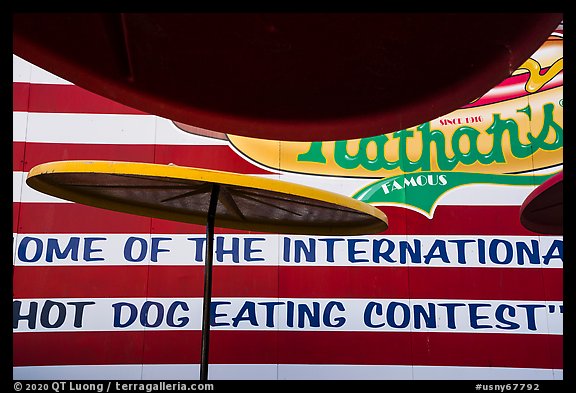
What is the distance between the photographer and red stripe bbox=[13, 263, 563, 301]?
2.41 metres

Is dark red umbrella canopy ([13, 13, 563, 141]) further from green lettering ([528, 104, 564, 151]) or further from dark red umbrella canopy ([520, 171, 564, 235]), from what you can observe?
green lettering ([528, 104, 564, 151])

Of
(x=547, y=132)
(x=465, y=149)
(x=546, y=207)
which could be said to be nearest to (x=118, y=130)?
(x=465, y=149)

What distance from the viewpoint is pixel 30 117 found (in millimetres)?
2535

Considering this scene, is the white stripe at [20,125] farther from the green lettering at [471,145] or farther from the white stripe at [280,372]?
the green lettering at [471,145]

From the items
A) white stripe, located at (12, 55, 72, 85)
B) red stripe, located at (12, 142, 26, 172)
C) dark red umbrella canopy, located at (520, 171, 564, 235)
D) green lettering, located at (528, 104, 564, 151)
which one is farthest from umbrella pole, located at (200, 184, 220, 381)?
green lettering, located at (528, 104, 564, 151)

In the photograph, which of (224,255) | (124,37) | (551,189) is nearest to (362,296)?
(224,255)

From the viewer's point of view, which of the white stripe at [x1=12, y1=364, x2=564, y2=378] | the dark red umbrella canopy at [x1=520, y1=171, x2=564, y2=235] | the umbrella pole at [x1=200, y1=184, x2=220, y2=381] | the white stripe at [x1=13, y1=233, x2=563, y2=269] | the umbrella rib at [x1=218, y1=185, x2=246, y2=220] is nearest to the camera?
the dark red umbrella canopy at [x1=520, y1=171, x2=564, y2=235]

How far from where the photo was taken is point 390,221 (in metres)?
2.51

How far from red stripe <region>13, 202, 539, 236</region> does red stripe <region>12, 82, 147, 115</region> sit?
0.50m

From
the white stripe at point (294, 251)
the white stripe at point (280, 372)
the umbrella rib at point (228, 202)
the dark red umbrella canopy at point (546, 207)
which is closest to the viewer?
the dark red umbrella canopy at point (546, 207)

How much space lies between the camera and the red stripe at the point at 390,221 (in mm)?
2479

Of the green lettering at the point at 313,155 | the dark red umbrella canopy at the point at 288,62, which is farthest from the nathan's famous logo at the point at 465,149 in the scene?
the dark red umbrella canopy at the point at 288,62

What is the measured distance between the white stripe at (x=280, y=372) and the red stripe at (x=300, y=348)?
0.08ft

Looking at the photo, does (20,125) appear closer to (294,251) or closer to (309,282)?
(294,251)
